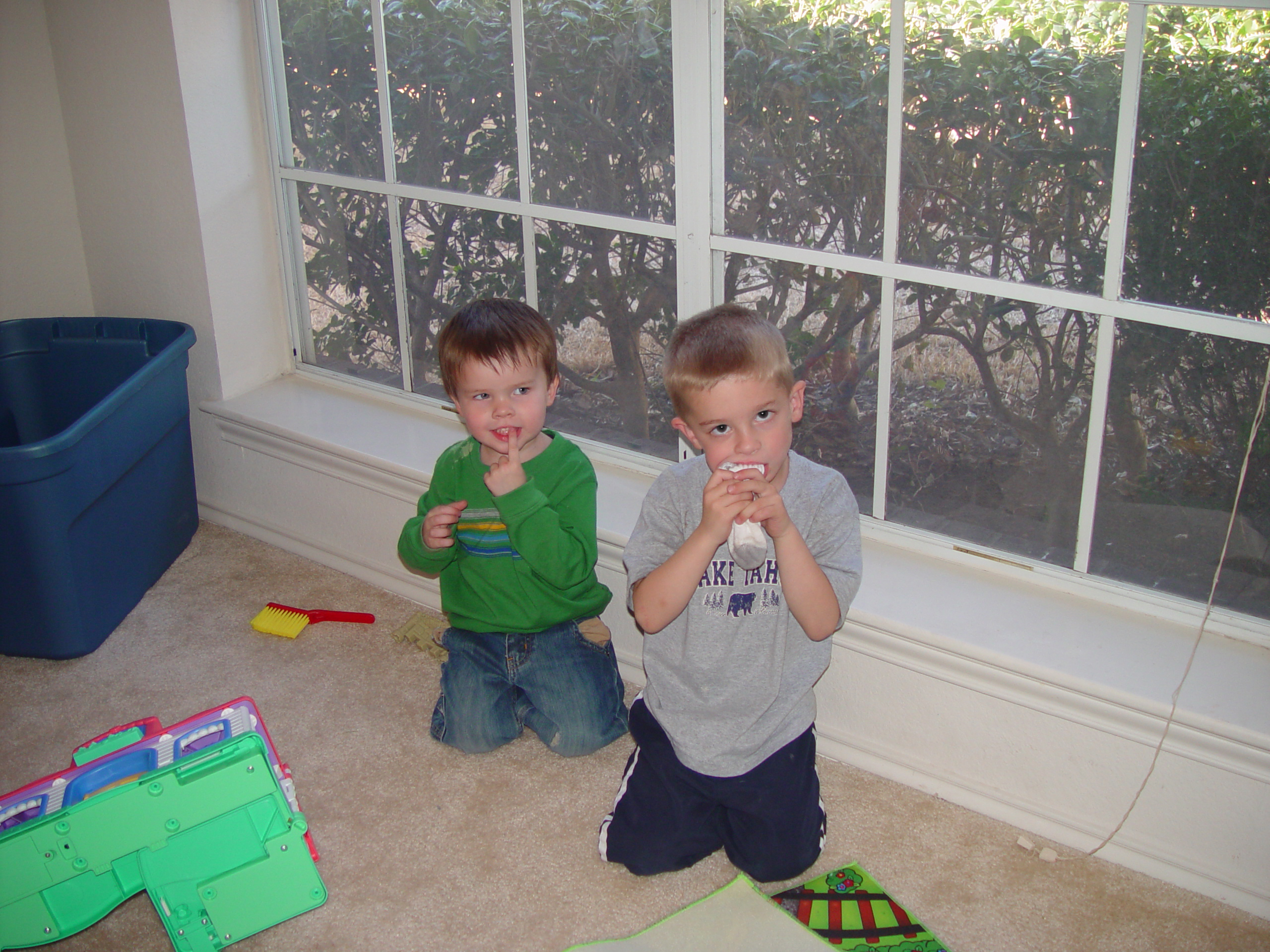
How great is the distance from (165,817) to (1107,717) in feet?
3.54

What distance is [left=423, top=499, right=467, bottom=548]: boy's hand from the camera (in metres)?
1.50

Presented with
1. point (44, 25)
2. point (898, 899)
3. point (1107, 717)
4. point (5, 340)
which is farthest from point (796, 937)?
point (44, 25)

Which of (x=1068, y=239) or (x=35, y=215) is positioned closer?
(x=1068, y=239)

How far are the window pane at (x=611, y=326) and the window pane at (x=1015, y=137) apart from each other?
0.44m

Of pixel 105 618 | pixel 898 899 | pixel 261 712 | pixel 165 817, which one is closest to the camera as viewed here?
pixel 165 817

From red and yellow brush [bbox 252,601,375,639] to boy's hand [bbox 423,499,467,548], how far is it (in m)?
0.44

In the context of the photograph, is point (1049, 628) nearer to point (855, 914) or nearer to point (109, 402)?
point (855, 914)

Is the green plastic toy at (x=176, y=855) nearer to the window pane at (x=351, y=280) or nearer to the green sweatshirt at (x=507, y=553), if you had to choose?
the green sweatshirt at (x=507, y=553)

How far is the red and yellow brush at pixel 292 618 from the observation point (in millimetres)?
1854

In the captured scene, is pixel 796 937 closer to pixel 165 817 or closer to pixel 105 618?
pixel 165 817

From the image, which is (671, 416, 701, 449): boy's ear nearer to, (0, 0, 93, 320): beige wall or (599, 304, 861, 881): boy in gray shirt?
(599, 304, 861, 881): boy in gray shirt

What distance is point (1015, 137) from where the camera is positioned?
126 centimetres

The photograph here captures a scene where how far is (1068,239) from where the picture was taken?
127 centimetres

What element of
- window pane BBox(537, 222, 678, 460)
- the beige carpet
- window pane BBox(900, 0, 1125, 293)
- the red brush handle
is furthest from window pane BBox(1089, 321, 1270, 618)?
the red brush handle
